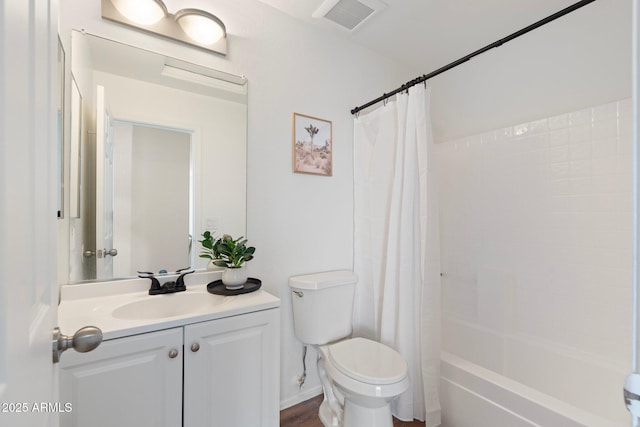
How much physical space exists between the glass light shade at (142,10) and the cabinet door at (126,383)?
1416 millimetres

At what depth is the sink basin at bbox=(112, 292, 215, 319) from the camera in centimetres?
119

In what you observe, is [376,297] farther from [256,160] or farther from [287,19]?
[287,19]

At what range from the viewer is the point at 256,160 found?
1.65 meters

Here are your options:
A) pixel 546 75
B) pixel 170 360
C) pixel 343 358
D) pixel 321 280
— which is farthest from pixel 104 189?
pixel 546 75

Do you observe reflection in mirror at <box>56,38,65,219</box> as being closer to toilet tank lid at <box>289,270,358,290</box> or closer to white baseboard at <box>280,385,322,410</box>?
toilet tank lid at <box>289,270,358,290</box>

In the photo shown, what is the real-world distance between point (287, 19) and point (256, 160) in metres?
0.93

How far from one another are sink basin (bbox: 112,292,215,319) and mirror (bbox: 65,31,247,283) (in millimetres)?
189

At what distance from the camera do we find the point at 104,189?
130 centimetres

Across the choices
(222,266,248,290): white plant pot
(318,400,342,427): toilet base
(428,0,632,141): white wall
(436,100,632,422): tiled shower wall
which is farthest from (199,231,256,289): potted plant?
(428,0,632,141): white wall

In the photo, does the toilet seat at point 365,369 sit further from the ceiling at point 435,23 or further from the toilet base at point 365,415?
the ceiling at point 435,23

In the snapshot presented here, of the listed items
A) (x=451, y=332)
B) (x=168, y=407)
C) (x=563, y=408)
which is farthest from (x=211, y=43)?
(x=451, y=332)

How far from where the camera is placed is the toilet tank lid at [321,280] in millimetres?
1634

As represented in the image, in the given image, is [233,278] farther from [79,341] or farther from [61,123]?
[61,123]

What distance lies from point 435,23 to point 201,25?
4.83ft
